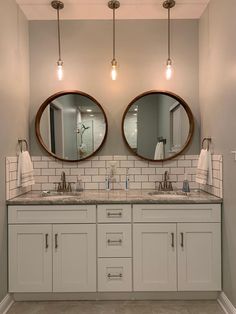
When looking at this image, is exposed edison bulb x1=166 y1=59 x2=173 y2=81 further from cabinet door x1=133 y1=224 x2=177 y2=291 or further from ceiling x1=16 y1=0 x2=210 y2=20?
cabinet door x1=133 y1=224 x2=177 y2=291

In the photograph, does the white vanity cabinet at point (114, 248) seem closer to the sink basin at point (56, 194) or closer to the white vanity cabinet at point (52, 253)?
the white vanity cabinet at point (52, 253)

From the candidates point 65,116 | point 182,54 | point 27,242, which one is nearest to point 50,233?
point 27,242

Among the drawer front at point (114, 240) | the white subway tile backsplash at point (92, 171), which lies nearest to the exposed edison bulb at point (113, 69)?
the white subway tile backsplash at point (92, 171)

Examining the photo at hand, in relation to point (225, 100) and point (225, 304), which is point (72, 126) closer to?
point (225, 100)

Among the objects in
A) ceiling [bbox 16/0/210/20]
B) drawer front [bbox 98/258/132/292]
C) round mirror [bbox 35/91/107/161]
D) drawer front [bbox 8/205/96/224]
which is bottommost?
drawer front [bbox 98/258/132/292]

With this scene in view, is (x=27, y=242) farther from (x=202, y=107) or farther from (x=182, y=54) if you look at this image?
(x=182, y=54)

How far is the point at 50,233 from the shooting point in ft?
8.09

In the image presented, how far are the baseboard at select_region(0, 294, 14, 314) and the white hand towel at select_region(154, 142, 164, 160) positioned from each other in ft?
5.99

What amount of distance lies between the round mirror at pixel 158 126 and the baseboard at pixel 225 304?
133 centimetres

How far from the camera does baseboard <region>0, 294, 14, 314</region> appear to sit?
7.64 feet

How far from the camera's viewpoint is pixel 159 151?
9.91 feet

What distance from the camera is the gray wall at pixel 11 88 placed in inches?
93.0

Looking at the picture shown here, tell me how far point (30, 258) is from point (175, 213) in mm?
1271

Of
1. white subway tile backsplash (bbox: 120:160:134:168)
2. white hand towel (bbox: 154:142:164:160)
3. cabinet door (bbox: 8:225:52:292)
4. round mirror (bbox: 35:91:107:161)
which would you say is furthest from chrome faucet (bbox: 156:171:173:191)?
cabinet door (bbox: 8:225:52:292)
